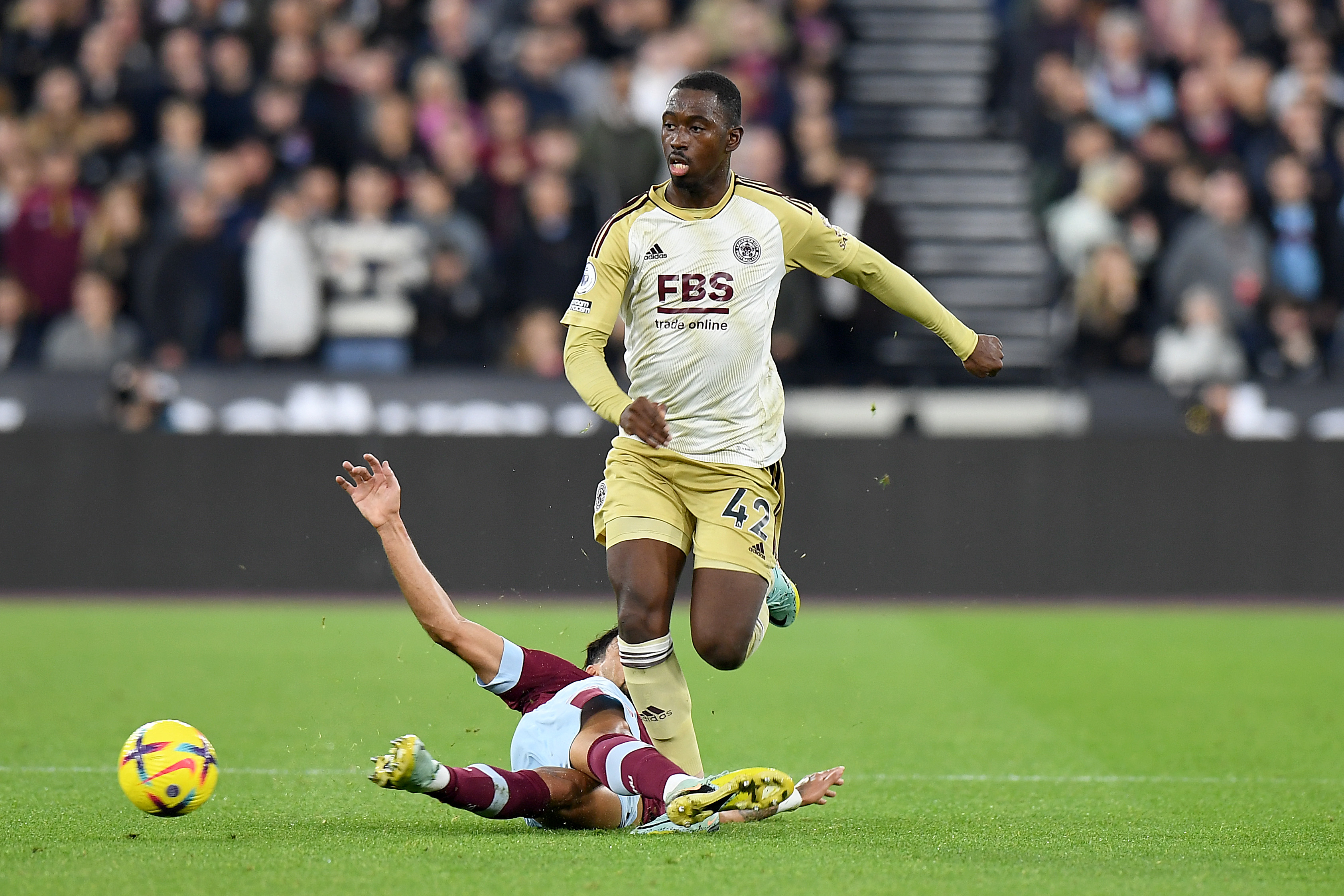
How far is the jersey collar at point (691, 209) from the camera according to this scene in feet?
20.2

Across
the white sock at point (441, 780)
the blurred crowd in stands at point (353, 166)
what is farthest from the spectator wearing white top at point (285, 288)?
the white sock at point (441, 780)

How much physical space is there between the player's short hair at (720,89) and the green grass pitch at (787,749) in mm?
2347

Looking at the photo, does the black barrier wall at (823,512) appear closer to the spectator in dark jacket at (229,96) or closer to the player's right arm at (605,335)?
the spectator in dark jacket at (229,96)

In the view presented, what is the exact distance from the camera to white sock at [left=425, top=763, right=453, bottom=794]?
527cm

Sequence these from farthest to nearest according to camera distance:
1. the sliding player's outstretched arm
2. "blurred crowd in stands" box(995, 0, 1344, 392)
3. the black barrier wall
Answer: "blurred crowd in stands" box(995, 0, 1344, 392) → the black barrier wall → the sliding player's outstretched arm

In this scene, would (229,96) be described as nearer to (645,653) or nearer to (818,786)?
(645,653)

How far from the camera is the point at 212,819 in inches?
228

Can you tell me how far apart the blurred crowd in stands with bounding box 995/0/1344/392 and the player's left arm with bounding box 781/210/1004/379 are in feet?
24.7

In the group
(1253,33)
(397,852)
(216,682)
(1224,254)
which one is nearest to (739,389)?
(397,852)

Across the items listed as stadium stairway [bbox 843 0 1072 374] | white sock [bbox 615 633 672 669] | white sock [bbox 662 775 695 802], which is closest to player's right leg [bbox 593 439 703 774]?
white sock [bbox 615 633 672 669]

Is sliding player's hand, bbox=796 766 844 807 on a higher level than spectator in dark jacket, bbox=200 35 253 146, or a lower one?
lower

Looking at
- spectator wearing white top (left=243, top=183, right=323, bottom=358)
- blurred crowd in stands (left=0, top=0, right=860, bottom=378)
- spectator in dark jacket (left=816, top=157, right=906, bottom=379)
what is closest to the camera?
spectator wearing white top (left=243, top=183, right=323, bottom=358)

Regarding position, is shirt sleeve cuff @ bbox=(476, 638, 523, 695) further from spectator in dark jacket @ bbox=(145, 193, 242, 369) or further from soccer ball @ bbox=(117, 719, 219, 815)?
spectator in dark jacket @ bbox=(145, 193, 242, 369)

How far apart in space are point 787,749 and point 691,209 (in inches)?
102
